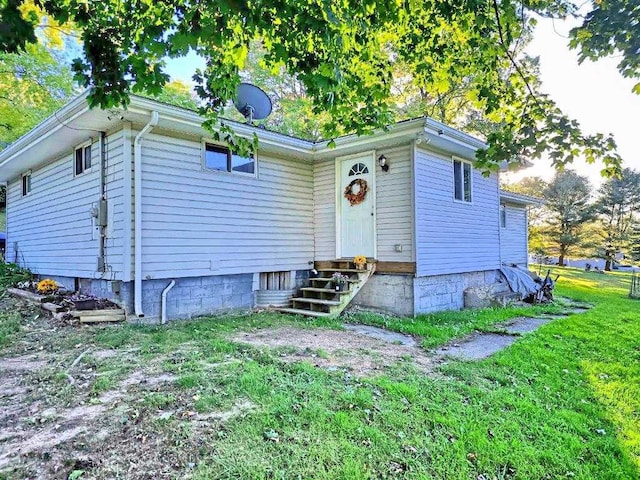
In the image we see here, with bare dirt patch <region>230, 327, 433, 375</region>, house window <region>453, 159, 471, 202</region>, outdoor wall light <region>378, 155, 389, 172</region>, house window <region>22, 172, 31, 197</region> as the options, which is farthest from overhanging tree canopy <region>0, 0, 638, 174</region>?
house window <region>22, 172, 31, 197</region>

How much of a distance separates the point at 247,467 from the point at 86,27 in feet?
10.7

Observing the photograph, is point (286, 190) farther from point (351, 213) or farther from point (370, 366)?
point (370, 366)

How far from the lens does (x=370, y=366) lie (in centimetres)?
416

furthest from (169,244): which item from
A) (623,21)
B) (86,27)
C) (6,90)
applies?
(6,90)

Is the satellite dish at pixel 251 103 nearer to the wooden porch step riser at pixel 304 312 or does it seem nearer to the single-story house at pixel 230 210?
the single-story house at pixel 230 210

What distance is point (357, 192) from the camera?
7926 mm

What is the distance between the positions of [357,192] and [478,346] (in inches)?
150

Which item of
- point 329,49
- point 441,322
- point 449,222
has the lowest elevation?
point 441,322

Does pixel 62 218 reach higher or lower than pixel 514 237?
higher

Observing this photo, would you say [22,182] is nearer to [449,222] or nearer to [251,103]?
[251,103]

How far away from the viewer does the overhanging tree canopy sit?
2.62m

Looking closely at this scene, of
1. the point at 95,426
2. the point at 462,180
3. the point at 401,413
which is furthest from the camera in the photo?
the point at 462,180

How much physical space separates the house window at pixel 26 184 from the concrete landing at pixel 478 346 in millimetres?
10043

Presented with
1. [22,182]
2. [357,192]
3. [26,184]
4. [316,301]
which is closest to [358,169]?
[357,192]
